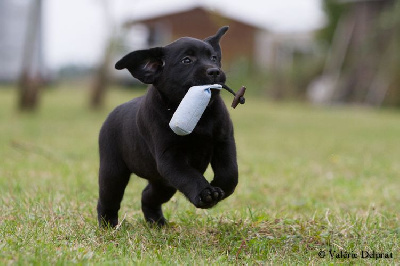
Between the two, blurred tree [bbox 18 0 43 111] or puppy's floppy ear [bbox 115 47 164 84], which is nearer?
puppy's floppy ear [bbox 115 47 164 84]

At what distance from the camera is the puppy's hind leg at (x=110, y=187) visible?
4.02 metres

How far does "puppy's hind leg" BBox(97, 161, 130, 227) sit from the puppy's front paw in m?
0.93

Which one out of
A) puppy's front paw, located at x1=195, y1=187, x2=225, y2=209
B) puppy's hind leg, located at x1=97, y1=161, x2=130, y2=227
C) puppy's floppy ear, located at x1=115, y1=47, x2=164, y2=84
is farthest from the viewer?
puppy's hind leg, located at x1=97, y1=161, x2=130, y2=227

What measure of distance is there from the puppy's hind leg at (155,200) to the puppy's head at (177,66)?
889 millimetres

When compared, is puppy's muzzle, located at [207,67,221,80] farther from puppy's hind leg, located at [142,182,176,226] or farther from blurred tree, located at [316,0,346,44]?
blurred tree, located at [316,0,346,44]

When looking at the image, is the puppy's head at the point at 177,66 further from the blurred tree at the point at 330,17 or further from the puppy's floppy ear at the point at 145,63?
the blurred tree at the point at 330,17

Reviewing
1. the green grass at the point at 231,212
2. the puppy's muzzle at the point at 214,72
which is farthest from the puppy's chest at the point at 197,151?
the green grass at the point at 231,212

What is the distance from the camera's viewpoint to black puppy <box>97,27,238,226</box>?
11.2ft

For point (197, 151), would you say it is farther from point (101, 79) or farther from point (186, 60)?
point (101, 79)

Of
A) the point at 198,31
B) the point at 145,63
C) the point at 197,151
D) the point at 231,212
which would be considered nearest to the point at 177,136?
the point at 197,151

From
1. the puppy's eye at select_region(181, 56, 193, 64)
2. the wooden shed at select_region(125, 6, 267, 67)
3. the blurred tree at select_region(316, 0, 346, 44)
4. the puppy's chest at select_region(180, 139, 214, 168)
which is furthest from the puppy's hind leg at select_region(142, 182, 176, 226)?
the blurred tree at select_region(316, 0, 346, 44)

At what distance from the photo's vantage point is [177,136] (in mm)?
3461

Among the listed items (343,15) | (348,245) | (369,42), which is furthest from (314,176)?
(343,15)

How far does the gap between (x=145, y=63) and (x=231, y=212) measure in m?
1.41
